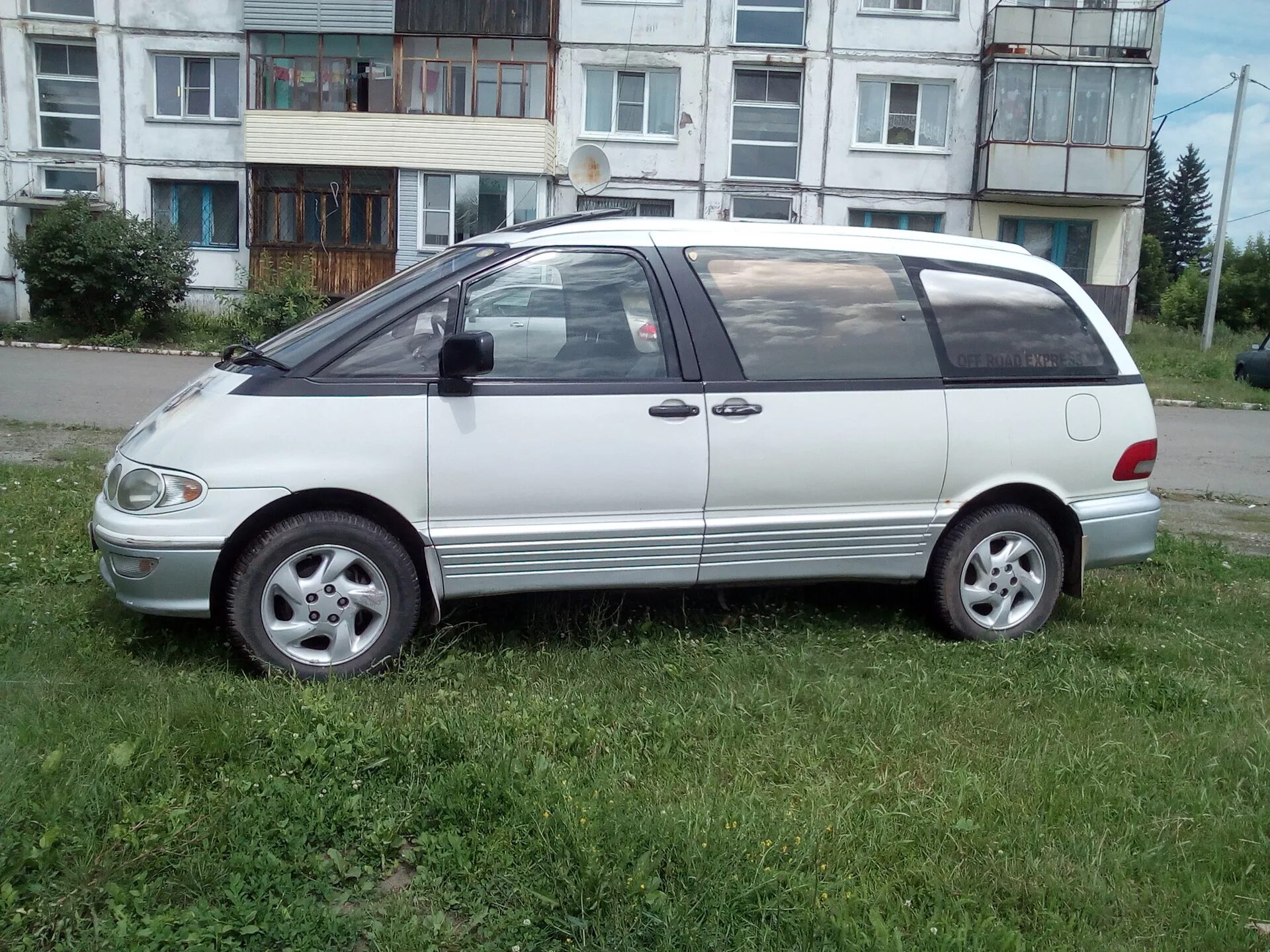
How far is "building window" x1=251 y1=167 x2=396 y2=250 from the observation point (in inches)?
1107

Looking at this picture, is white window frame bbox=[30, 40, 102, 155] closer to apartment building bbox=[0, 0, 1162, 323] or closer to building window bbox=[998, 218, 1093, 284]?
apartment building bbox=[0, 0, 1162, 323]

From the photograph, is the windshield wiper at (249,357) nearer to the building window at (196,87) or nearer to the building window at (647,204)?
the building window at (647,204)

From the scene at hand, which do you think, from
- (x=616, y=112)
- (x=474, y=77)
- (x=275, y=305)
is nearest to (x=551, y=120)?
(x=616, y=112)

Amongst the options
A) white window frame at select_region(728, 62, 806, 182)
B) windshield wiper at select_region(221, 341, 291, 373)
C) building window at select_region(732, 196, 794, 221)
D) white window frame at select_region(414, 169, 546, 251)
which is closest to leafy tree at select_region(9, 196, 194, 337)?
white window frame at select_region(414, 169, 546, 251)

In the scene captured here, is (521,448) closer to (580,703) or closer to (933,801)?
(580,703)

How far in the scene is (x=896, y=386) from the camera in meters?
5.09

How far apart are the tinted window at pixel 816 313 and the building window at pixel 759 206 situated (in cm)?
2368

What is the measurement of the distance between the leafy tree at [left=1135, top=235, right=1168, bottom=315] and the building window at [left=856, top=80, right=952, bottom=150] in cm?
4278

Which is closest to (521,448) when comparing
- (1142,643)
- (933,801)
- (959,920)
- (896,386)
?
(896,386)

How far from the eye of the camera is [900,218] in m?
28.6

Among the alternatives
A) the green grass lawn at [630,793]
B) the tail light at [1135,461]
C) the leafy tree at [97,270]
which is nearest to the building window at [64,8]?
the leafy tree at [97,270]

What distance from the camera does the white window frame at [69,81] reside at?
93.5 feet

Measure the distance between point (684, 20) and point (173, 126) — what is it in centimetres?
1303

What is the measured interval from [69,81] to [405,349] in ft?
95.7
